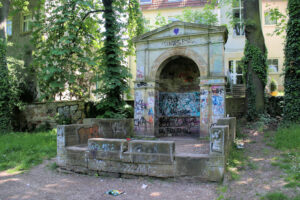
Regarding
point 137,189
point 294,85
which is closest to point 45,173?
point 137,189

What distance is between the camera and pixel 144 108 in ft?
33.7

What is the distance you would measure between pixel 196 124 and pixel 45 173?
6.97 metres

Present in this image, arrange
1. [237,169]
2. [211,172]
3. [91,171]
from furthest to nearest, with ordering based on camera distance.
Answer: [91,171] → [237,169] → [211,172]

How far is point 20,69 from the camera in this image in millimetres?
14141

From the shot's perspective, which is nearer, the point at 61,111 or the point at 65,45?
the point at 65,45

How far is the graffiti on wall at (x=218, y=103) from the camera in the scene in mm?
8984

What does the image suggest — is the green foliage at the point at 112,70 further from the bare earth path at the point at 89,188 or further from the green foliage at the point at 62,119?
the bare earth path at the point at 89,188

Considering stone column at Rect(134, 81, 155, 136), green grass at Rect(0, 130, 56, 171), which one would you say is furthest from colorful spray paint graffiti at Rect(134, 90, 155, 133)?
green grass at Rect(0, 130, 56, 171)

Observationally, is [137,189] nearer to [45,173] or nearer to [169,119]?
[45,173]

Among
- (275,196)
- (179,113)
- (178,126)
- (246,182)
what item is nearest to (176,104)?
(179,113)

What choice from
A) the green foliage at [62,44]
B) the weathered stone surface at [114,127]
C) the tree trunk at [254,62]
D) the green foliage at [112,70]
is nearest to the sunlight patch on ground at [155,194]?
the weathered stone surface at [114,127]

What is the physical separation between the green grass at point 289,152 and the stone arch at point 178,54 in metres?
3.47

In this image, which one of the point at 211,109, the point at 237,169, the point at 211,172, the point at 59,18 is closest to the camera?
the point at 211,172

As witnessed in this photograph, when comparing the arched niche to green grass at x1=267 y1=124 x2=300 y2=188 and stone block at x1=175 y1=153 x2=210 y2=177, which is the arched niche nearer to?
green grass at x1=267 y1=124 x2=300 y2=188
